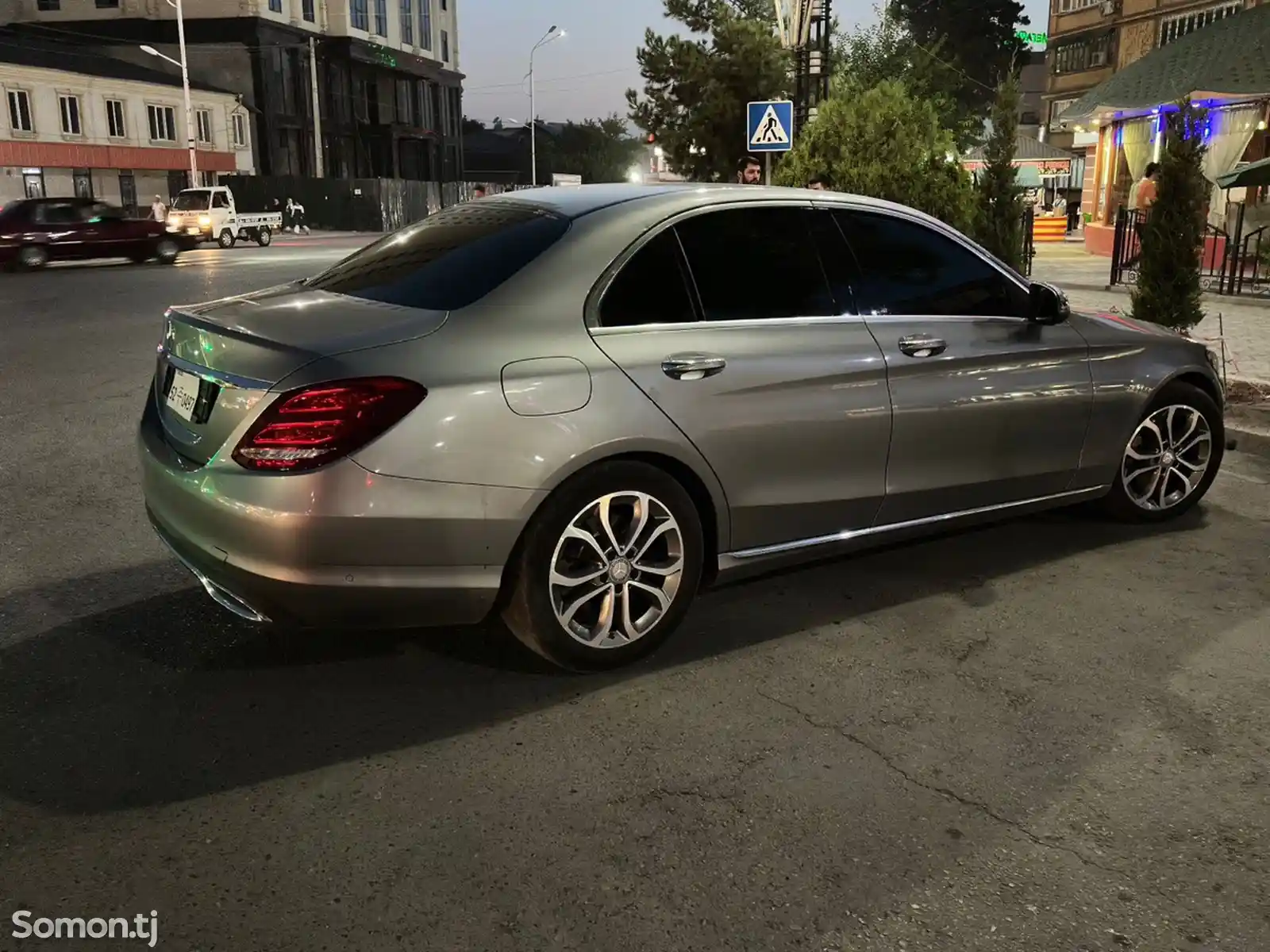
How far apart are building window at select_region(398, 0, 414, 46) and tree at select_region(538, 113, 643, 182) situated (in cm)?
1631

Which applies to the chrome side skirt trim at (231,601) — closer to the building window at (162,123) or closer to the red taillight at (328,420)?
the red taillight at (328,420)

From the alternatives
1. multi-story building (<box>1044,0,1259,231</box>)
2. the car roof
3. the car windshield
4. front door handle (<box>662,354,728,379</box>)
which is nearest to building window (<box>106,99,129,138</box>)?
the car windshield

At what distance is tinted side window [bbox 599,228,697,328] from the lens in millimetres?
3863

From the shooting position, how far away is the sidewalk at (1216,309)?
1023cm

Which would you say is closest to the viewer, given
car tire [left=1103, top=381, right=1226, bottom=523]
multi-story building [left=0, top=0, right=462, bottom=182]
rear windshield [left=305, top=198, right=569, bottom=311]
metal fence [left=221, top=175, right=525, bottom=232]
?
rear windshield [left=305, top=198, right=569, bottom=311]

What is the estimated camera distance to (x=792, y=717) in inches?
142

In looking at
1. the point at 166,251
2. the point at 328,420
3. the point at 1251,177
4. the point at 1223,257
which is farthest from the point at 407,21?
the point at 328,420

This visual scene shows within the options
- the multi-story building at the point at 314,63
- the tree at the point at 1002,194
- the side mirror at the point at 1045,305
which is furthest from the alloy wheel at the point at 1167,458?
the multi-story building at the point at 314,63

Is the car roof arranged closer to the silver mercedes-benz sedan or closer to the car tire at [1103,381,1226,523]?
the silver mercedes-benz sedan

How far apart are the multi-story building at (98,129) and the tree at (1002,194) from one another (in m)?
42.2

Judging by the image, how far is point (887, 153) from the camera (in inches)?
603

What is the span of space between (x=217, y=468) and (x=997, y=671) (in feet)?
8.75

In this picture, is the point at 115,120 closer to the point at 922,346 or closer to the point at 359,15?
the point at 359,15

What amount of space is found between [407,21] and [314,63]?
18770 millimetres
